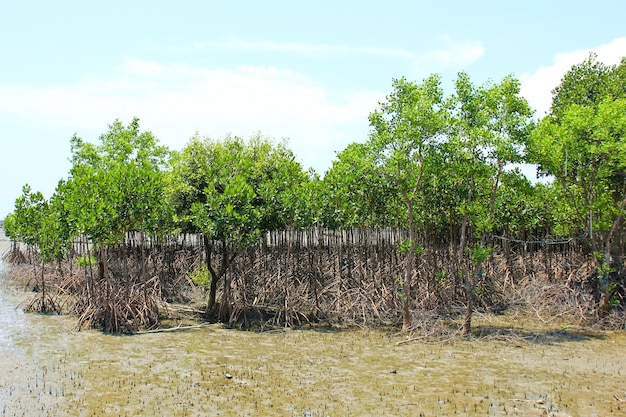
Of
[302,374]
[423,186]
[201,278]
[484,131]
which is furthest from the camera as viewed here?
[201,278]

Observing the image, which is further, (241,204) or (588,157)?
(241,204)

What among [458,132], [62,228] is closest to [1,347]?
[62,228]

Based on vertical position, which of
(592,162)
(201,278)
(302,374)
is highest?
(592,162)

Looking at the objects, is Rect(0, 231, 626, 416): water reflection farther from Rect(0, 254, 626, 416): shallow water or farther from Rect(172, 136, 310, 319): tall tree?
Rect(172, 136, 310, 319): tall tree

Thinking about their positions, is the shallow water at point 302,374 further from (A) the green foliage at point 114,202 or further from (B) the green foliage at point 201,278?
(B) the green foliage at point 201,278

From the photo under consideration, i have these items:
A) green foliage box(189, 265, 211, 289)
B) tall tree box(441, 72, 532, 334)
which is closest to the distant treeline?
tall tree box(441, 72, 532, 334)

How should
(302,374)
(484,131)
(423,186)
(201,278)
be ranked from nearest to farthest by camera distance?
(302,374), (484,131), (423,186), (201,278)

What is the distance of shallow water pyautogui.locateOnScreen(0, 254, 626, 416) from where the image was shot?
7.76m

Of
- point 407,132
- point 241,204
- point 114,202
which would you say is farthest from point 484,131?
point 114,202

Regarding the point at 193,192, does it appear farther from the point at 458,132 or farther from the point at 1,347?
the point at 458,132

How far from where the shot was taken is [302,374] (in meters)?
9.36

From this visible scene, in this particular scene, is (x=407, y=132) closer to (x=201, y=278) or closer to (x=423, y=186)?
(x=423, y=186)

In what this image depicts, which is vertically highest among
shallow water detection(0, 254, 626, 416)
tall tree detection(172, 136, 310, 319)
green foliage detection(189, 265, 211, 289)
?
tall tree detection(172, 136, 310, 319)

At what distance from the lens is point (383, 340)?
12.0 metres
